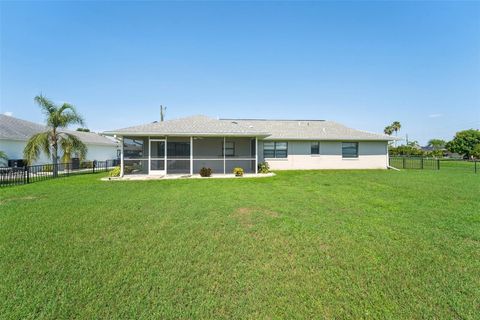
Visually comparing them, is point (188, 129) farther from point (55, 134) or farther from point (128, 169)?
point (55, 134)

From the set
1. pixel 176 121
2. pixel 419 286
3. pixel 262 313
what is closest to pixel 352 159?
pixel 176 121

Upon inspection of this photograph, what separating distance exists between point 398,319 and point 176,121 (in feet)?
54.6

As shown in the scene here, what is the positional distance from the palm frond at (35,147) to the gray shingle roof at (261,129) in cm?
430

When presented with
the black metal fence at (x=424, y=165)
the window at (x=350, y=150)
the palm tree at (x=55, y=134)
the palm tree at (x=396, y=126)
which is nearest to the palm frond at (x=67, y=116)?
the palm tree at (x=55, y=134)

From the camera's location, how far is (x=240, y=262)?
3.55 m

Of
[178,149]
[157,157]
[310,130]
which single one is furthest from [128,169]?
[310,130]

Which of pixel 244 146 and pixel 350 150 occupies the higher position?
pixel 244 146

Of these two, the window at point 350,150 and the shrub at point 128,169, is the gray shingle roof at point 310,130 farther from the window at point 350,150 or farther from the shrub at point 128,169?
the shrub at point 128,169

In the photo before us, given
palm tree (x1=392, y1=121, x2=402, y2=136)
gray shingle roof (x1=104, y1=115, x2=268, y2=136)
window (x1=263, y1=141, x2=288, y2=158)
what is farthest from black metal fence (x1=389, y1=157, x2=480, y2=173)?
palm tree (x1=392, y1=121, x2=402, y2=136)

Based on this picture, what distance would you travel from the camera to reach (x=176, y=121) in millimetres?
16984

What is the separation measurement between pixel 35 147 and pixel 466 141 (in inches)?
2677

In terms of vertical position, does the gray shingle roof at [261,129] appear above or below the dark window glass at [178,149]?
above

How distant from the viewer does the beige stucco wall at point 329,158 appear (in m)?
19.1

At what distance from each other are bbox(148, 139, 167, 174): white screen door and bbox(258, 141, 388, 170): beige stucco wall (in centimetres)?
781
